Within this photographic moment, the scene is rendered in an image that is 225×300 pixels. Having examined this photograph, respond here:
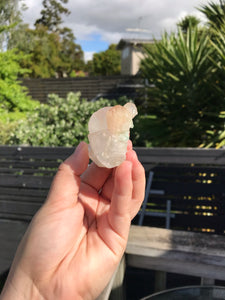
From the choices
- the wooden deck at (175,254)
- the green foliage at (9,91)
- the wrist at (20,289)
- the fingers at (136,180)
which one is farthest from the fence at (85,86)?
the wrist at (20,289)

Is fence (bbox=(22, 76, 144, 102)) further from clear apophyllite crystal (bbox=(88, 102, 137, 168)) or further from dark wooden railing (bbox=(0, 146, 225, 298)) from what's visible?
clear apophyllite crystal (bbox=(88, 102, 137, 168))

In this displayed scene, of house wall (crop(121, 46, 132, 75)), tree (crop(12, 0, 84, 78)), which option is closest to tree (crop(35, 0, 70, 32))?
tree (crop(12, 0, 84, 78))

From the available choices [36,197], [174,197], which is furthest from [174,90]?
[36,197]

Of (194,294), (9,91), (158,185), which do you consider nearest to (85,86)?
(9,91)

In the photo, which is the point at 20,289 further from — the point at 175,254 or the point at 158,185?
the point at 158,185

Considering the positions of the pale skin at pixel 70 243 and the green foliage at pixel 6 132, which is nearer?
the pale skin at pixel 70 243

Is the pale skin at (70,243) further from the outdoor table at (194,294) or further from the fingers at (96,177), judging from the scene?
the outdoor table at (194,294)

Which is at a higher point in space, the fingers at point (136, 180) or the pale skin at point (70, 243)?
the fingers at point (136, 180)
